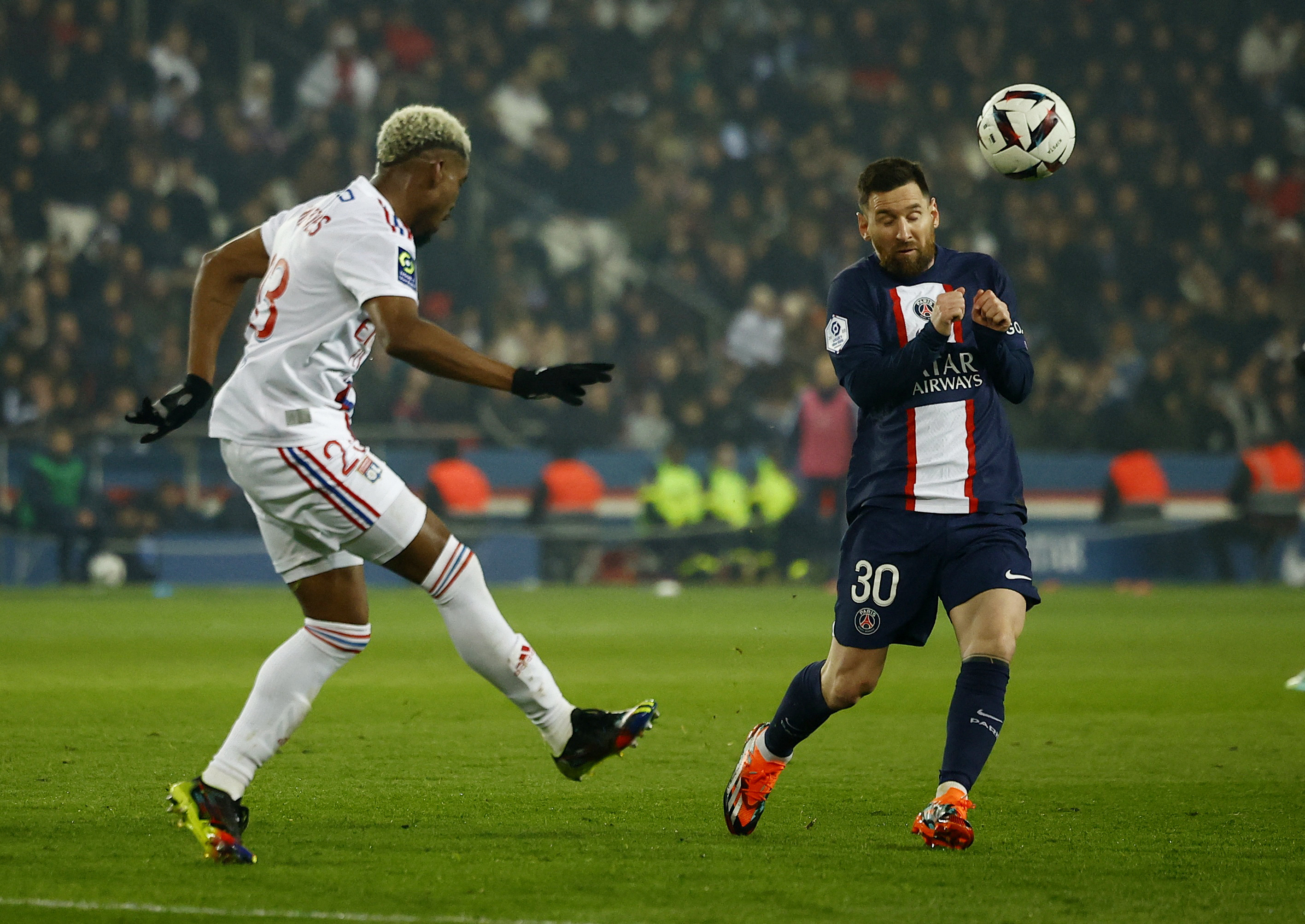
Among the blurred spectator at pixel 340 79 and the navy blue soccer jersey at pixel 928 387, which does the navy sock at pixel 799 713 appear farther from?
the blurred spectator at pixel 340 79

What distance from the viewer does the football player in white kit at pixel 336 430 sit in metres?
4.61

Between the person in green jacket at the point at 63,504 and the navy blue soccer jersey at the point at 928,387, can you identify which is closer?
the navy blue soccer jersey at the point at 928,387

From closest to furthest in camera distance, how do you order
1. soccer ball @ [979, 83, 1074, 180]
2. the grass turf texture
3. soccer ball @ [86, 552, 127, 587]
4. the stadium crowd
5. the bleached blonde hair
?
the grass turf texture, the bleached blonde hair, soccer ball @ [979, 83, 1074, 180], soccer ball @ [86, 552, 127, 587], the stadium crowd

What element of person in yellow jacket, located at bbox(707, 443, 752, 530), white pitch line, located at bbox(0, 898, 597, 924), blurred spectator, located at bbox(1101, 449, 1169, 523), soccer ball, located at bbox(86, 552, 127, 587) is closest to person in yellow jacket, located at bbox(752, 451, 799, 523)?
person in yellow jacket, located at bbox(707, 443, 752, 530)

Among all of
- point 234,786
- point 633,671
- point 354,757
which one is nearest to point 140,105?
point 633,671

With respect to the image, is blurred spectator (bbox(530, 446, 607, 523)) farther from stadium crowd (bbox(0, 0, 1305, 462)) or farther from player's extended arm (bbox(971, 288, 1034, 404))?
player's extended arm (bbox(971, 288, 1034, 404))

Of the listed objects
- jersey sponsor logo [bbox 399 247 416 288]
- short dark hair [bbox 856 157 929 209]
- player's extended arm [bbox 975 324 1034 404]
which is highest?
short dark hair [bbox 856 157 929 209]

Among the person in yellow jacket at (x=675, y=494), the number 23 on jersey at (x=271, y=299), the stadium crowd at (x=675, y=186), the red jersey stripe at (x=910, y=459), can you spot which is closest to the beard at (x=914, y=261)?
the red jersey stripe at (x=910, y=459)

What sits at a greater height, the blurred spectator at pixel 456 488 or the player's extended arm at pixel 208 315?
the player's extended arm at pixel 208 315

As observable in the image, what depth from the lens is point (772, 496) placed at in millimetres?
18016

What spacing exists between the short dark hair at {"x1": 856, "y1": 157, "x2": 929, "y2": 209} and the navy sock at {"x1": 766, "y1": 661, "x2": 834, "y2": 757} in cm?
144

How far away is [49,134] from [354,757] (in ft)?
46.5

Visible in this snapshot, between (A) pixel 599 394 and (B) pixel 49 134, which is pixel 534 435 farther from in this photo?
(B) pixel 49 134

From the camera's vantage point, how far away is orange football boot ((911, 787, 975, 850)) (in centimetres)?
478
